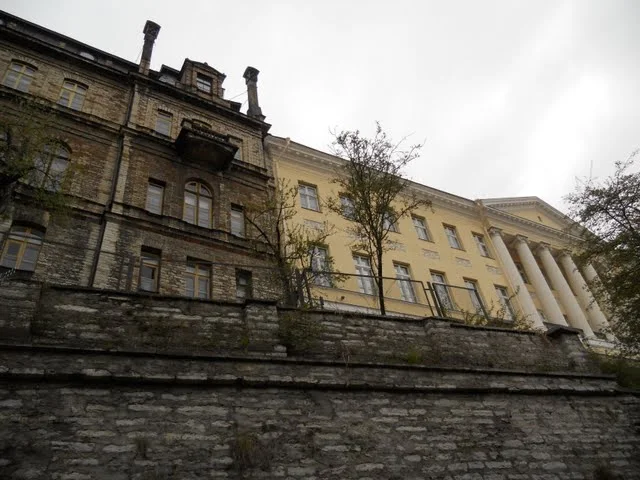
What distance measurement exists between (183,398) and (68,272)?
724 centimetres

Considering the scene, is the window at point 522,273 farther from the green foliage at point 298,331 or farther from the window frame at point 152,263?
the green foliage at point 298,331

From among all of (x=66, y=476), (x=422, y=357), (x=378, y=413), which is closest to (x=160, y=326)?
(x=66, y=476)

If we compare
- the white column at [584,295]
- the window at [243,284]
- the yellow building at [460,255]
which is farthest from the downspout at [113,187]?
the white column at [584,295]

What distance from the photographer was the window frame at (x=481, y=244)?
24.9m

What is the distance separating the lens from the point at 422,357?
358 inches

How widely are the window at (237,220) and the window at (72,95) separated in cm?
654

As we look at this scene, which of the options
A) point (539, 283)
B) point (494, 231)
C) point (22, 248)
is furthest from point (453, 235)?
point (22, 248)

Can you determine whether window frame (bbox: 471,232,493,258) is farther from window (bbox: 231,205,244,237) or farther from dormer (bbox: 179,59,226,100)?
dormer (bbox: 179,59,226,100)

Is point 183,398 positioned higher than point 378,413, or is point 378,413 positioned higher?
point 183,398

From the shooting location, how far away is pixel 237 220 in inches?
679

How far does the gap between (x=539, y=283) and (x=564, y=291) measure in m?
2.23

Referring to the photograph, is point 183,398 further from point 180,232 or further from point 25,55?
point 25,55

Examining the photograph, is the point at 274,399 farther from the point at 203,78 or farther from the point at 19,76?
the point at 203,78

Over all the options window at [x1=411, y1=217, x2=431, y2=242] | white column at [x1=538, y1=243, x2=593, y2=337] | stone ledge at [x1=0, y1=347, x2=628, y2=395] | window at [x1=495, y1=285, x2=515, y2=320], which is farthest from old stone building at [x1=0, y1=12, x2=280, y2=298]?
white column at [x1=538, y1=243, x2=593, y2=337]
